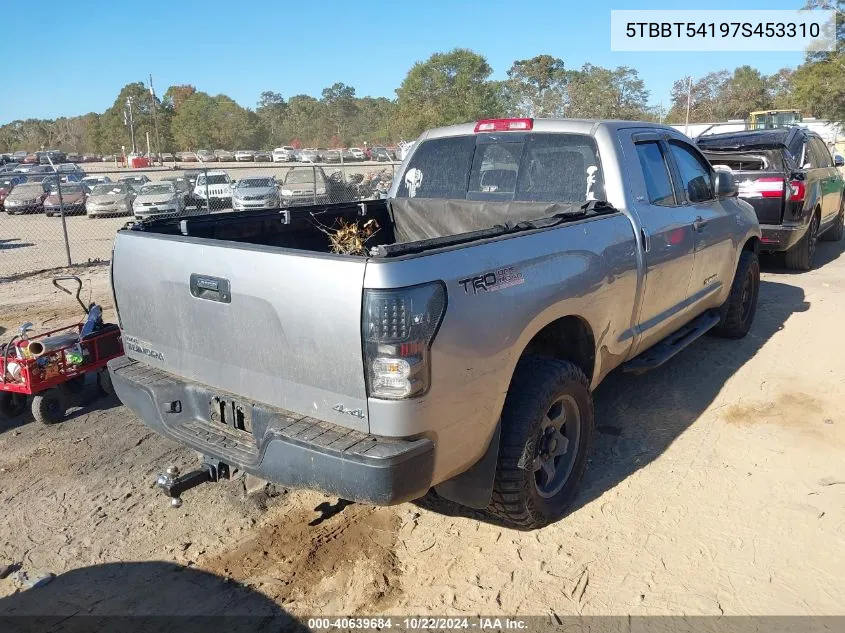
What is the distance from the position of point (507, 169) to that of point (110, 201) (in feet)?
76.6

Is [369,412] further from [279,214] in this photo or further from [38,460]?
[38,460]

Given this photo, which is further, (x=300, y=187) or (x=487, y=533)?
(x=300, y=187)

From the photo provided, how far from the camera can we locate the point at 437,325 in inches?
97.4

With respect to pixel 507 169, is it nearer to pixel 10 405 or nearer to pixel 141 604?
pixel 141 604

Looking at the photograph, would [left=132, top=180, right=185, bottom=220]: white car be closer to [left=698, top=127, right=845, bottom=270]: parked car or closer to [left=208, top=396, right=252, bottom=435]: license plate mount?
[left=698, top=127, right=845, bottom=270]: parked car

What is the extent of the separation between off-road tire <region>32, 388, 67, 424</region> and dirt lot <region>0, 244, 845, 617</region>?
0.32 feet

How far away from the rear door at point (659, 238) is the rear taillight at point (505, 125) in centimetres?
64

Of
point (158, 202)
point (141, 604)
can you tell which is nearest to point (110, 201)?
point (158, 202)

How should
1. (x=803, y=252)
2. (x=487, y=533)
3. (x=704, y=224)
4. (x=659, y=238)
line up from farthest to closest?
A: (x=803, y=252), (x=704, y=224), (x=659, y=238), (x=487, y=533)

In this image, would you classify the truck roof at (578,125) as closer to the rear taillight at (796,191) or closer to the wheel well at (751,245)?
the wheel well at (751,245)

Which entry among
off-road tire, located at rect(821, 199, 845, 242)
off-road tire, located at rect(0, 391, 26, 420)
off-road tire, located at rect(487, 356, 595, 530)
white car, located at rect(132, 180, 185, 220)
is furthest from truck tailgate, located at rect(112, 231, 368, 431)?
white car, located at rect(132, 180, 185, 220)

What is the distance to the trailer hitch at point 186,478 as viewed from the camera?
9.79ft

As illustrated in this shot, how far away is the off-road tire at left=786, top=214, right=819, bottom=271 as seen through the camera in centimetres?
927

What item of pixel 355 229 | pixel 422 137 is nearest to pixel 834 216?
pixel 422 137
